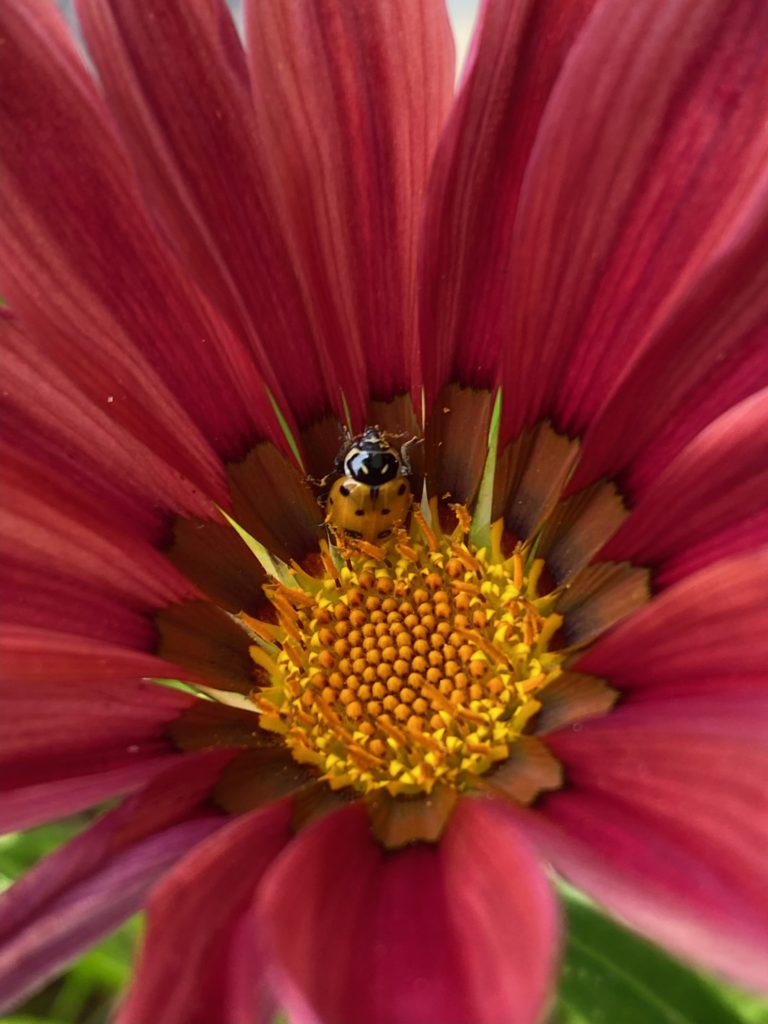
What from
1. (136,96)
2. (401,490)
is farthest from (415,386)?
(136,96)

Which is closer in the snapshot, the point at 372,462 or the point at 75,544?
the point at 75,544

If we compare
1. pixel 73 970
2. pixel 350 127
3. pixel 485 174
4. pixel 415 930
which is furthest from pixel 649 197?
pixel 73 970

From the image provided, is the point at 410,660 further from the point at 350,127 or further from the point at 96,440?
the point at 350,127

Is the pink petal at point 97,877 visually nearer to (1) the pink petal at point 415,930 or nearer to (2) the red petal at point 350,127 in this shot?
(1) the pink petal at point 415,930

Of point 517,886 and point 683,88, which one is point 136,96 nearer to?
point 683,88

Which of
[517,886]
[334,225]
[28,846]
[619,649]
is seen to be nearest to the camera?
[517,886]
